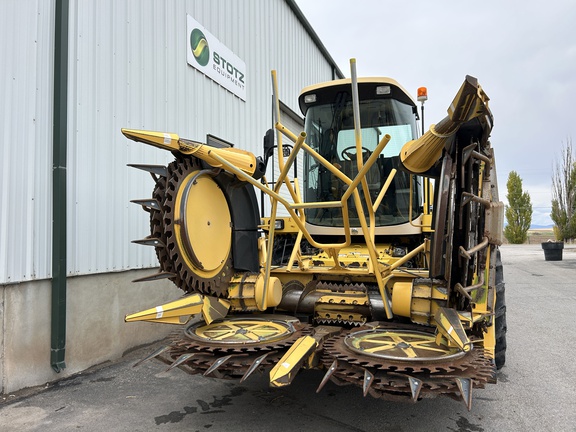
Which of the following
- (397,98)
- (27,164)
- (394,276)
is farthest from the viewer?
(397,98)

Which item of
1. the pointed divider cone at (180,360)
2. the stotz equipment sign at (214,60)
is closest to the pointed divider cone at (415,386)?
the pointed divider cone at (180,360)

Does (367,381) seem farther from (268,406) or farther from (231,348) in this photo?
(268,406)

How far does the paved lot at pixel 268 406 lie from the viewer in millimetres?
3262

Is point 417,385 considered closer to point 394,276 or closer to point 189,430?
point 394,276

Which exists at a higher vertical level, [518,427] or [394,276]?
[394,276]

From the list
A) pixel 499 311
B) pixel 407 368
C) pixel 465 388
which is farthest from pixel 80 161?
pixel 499 311

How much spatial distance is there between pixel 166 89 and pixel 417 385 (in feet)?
17.1

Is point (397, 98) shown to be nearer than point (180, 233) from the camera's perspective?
No

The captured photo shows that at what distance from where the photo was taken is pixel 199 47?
6875 millimetres

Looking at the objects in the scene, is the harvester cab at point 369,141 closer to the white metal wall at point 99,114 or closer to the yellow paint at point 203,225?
the yellow paint at point 203,225

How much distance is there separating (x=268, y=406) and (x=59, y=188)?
2913 mm

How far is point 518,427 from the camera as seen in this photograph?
10.5ft

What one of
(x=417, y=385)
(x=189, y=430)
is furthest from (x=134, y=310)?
(x=417, y=385)

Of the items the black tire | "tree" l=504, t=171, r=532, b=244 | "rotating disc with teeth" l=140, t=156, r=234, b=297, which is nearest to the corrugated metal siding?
"rotating disc with teeth" l=140, t=156, r=234, b=297
